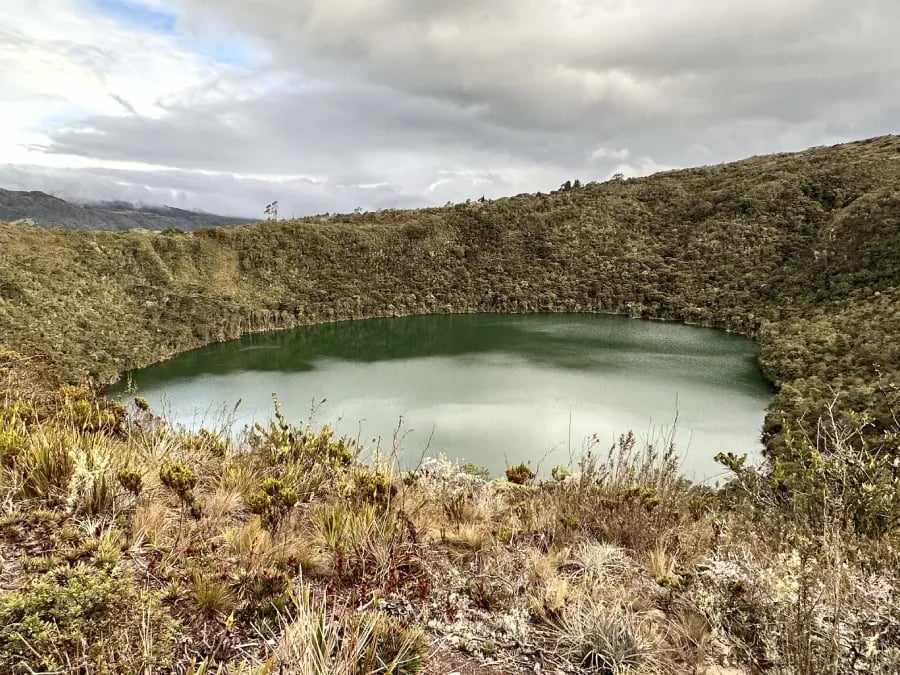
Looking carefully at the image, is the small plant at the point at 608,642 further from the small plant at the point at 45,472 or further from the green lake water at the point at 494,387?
the green lake water at the point at 494,387

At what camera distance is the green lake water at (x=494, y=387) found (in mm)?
13383

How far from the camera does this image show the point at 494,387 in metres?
18.9

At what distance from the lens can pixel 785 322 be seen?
25859 millimetres

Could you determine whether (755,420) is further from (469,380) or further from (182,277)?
(182,277)

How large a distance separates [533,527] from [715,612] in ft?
4.99

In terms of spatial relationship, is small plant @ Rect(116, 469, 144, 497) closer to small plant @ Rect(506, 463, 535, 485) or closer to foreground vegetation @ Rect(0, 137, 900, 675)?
foreground vegetation @ Rect(0, 137, 900, 675)

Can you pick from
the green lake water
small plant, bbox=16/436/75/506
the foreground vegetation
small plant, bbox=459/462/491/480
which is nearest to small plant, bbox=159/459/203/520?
the foreground vegetation

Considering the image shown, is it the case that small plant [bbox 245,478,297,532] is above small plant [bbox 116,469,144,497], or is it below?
below

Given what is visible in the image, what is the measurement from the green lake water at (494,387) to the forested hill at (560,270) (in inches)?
91.7

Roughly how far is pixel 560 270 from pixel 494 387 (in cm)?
2612

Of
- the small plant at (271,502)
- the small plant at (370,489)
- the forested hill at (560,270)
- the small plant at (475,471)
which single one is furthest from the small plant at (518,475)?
the forested hill at (560,270)

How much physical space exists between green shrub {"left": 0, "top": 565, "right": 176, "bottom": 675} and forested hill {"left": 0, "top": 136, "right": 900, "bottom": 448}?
15.9m

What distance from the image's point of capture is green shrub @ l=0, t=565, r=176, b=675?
71.5 inches

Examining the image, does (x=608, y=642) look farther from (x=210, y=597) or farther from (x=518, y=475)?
(x=518, y=475)
